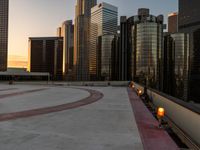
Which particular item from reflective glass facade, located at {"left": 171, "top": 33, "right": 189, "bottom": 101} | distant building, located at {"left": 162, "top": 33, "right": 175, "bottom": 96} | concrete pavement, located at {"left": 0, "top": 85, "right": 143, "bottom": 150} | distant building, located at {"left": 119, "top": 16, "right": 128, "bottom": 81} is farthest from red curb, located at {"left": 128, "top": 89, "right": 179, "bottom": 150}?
reflective glass facade, located at {"left": 171, "top": 33, "right": 189, "bottom": 101}

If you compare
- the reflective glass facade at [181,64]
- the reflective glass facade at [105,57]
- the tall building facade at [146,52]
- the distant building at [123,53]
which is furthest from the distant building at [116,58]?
the reflective glass facade at [181,64]

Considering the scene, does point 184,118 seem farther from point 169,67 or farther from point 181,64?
point 181,64

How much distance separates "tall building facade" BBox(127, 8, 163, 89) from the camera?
116625mm

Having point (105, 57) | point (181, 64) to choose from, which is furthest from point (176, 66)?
point (105, 57)

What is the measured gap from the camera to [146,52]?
118 metres

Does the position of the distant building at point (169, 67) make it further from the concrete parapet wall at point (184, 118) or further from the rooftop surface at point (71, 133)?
the rooftop surface at point (71, 133)

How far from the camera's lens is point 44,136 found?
6.51 meters

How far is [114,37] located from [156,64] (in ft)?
122

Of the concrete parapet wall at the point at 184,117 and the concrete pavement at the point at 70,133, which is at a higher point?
the concrete parapet wall at the point at 184,117

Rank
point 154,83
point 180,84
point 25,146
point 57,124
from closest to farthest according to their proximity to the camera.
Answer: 1. point 25,146
2. point 57,124
3. point 154,83
4. point 180,84

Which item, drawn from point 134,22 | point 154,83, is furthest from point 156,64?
point 134,22

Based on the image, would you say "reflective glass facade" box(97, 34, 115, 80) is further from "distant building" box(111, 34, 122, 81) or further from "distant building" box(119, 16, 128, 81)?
"distant building" box(119, 16, 128, 81)

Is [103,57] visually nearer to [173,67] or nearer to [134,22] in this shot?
[134,22]

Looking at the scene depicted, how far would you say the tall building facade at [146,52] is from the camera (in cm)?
Answer: 11662
